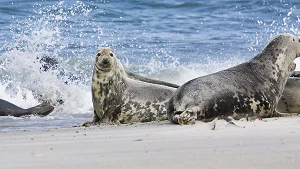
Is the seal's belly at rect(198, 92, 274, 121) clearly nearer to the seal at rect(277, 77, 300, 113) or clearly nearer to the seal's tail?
the seal at rect(277, 77, 300, 113)

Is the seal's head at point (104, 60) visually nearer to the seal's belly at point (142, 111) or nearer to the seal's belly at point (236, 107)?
the seal's belly at point (142, 111)

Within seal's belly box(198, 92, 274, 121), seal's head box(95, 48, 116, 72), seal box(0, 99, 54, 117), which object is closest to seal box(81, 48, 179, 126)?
seal's head box(95, 48, 116, 72)

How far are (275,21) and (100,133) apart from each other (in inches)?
641

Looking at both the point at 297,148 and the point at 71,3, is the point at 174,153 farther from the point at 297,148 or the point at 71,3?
the point at 71,3

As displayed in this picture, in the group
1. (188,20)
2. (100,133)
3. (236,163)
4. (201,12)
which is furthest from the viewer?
(201,12)

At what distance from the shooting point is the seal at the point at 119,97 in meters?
7.67

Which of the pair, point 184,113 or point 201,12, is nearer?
point 184,113

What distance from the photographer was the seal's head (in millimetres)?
7590

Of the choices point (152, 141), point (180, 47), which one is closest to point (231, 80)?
point (152, 141)

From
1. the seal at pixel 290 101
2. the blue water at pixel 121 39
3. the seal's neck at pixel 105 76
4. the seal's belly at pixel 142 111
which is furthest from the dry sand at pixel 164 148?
the blue water at pixel 121 39

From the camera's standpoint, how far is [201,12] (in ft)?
72.8

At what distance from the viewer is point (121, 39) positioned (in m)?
17.4

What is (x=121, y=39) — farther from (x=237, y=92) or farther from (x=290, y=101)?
(x=237, y=92)

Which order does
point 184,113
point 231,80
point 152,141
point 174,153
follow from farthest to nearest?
point 231,80 → point 184,113 → point 152,141 → point 174,153
